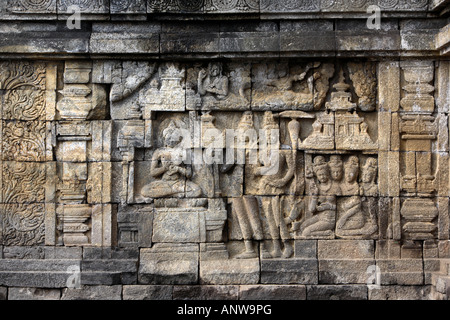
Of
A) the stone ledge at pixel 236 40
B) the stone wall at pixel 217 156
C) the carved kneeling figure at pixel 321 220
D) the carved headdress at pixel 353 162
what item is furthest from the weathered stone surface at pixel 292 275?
the stone ledge at pixel 236 40

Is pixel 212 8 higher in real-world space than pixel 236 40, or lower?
higher

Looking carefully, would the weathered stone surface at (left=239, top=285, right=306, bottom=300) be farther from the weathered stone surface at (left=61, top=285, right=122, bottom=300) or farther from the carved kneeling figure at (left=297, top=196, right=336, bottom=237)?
the weathered stone surface at (left=61, top=285, right=122, bottom=300)

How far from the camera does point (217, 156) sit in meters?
6.17

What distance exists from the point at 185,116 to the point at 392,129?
105 inches

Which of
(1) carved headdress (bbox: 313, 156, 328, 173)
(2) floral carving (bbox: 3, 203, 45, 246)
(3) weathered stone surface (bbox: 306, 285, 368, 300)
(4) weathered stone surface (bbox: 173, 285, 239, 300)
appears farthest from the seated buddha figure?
(2) floral carving (bbox: 3, 203, 45, 246)

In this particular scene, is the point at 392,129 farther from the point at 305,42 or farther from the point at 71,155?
the point at 71,155

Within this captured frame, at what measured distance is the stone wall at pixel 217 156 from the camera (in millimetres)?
6027

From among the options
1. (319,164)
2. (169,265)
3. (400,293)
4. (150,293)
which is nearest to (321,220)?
(319,164)

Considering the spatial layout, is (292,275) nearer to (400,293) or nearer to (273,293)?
(273,293)

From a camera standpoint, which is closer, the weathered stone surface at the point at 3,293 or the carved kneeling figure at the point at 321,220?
the weathered stone surface at the point at 3,293

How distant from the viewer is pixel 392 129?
6.12 meters

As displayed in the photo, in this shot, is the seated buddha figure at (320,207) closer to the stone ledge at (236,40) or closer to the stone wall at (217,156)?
the stone wall at (217,156)

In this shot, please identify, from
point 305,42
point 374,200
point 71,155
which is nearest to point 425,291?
point 374,200

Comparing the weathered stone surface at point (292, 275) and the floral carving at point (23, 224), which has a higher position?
the floral carving at point (23, 224)
